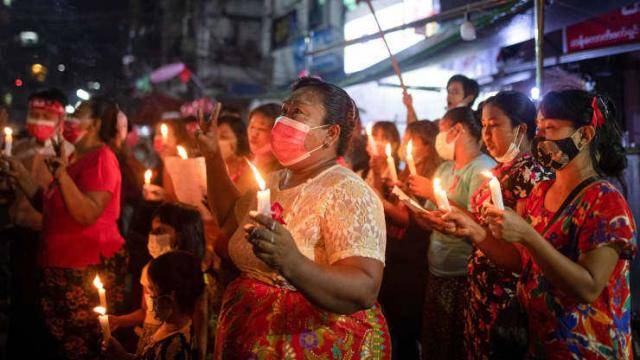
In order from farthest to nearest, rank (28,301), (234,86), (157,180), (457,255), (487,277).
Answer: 1. (234,86)
2. (157,180)
3. (28,301)
4. (457,255)
5. (487,277)

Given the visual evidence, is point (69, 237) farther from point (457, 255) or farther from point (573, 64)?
point (573, 64)

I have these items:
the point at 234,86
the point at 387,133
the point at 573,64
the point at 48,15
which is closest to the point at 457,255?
the point at 387,133

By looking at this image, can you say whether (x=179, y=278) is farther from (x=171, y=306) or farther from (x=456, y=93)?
(x=456, y=93)

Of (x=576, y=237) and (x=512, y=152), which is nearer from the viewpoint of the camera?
(x=576, y=237)

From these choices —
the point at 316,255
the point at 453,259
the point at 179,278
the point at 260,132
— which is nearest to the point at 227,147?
the point at 260,132

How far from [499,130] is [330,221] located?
1937mm

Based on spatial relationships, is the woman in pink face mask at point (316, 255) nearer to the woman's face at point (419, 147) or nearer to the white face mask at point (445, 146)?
the white face mask at point (445, 146)

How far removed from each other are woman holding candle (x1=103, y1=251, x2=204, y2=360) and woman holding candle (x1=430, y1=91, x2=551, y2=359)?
1920mm

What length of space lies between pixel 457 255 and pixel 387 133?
6.72ft

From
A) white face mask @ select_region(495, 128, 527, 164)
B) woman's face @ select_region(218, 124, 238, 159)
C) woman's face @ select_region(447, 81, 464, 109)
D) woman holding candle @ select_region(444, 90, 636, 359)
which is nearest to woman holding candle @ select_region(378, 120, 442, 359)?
woman's face @ select_region(447, 81, 464, 109)

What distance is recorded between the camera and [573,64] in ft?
31.8

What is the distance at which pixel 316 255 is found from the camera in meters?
2.19

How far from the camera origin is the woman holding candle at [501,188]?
3.20 meters

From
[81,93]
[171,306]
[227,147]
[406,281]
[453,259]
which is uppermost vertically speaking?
[81,93]
